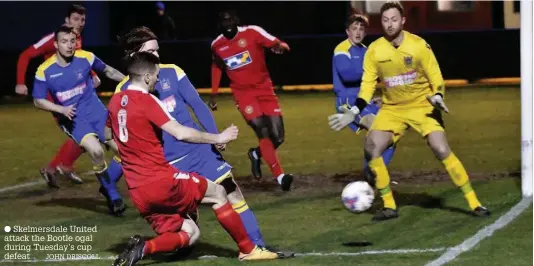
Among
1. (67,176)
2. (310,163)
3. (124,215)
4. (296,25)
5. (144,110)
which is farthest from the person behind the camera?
(296,25)

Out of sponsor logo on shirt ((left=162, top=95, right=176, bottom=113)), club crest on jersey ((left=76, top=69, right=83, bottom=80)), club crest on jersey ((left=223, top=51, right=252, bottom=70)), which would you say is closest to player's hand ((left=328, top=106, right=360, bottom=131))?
sponsor logo on shirt ((left=162, top=95, right=176, bottom=113))

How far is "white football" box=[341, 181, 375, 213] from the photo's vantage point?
10125mm

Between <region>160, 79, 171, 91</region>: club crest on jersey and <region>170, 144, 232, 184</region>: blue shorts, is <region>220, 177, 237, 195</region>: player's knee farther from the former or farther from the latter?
<region>160, 79, 171, 91</region>: club crest on jersey

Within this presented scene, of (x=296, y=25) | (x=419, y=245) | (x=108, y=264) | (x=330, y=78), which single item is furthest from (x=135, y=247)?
(x=296, y=25)

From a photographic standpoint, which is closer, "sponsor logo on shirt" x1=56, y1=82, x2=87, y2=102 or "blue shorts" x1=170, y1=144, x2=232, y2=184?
"blue shorts" x1=170, y1=144, x2=232, y2=184

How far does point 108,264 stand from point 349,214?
115 inches

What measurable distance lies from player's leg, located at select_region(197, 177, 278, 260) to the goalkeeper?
2.15 m

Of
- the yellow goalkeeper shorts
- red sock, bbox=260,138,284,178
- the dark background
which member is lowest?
the dark background

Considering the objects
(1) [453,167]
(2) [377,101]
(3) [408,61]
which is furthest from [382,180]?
(2) [377,101]

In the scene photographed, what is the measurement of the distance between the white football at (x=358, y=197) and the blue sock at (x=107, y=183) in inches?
100

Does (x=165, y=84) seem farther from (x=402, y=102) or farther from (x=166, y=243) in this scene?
(x=402, y=102)

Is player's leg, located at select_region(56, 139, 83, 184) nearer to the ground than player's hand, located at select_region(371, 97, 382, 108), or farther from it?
nearer to the ground

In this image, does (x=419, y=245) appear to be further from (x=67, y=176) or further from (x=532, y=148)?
(x=67, y=176)

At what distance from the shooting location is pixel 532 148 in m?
11.3
